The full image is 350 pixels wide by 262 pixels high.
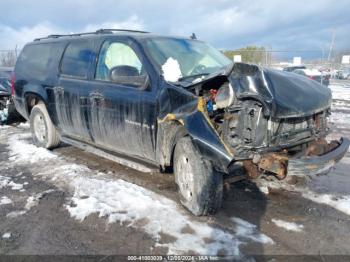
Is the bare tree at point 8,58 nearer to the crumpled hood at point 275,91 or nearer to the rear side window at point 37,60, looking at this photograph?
the rear side window at point 37,60

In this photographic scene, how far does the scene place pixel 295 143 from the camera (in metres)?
3.78

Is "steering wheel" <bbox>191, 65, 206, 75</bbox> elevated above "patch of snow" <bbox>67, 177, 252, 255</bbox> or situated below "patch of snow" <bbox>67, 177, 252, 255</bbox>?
above

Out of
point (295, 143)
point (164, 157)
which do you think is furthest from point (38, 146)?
point (295, 143)

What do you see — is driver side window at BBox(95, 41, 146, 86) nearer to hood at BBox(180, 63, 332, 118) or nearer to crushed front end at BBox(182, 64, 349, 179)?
crushed front end at BBox(182, 64, 349, 179)

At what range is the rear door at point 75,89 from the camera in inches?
208

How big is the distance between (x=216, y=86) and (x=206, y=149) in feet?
2.39

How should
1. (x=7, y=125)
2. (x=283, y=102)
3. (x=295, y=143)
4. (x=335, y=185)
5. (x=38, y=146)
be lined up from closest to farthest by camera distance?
(x=283, y=102) → (x=295, y=143) → (x=335, y=185) → (x=38, y=146) → (x=7, y=125)

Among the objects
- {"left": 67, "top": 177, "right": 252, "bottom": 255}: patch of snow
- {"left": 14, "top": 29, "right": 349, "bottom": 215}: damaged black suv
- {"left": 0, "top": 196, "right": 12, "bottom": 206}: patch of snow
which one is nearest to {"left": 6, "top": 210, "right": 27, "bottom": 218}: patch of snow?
{"left": 0, "top": 196, "right": 12, "bottom": 206}: patch of snow

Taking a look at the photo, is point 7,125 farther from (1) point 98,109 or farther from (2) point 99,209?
(2) point 99,209

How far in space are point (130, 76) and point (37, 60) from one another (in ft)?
9.20

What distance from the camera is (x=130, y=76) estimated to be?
4465 mm

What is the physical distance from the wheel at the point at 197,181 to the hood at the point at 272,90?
74 centimetres

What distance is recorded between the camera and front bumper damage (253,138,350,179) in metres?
3.47

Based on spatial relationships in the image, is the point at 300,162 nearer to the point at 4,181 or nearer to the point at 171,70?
the point at 171,70
